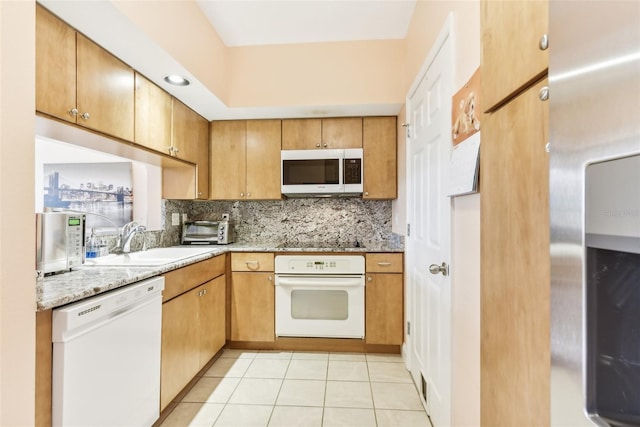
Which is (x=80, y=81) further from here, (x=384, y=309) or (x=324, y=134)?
(x=384, y=309)

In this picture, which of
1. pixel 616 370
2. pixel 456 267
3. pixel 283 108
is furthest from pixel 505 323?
pixel 283 108

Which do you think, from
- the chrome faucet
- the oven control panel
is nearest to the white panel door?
the oven control panel

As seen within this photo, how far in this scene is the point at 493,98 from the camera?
2.20 ft

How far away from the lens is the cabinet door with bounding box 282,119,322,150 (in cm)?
279

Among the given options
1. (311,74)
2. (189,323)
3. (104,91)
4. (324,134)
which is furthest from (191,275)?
(311,74)

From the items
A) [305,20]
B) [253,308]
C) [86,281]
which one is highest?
[305,20]

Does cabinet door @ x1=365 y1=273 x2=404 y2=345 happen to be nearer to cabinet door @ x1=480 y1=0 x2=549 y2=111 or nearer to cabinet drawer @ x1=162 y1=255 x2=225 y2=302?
cabinet drawer @ x1=162 y1=255 x2=225 y2=302

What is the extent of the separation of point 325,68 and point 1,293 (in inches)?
97.1

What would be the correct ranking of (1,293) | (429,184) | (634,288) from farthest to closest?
(429,184), (1,293), (634,288)

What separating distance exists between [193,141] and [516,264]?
264cm

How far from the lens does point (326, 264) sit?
254 cm

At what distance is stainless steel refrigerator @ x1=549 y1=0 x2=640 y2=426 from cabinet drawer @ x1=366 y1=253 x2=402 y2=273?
2.09 meters

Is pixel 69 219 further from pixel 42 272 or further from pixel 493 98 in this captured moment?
pixel 493 98

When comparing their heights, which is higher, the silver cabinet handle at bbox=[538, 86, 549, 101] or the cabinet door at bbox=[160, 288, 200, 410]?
the silver cabinet handle at bbox=[538, 86, 549, 101]
